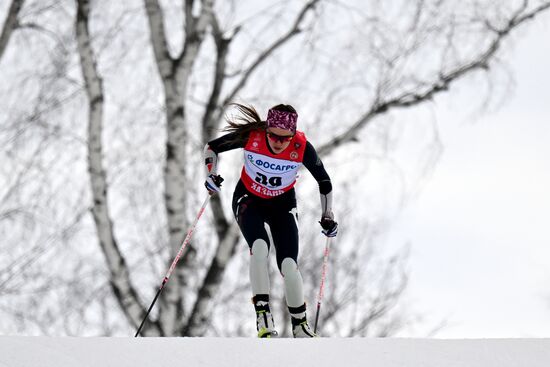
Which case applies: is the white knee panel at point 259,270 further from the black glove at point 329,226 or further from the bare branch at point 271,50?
the bare branch at point 271,50

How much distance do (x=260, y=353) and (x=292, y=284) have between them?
1.04 metres

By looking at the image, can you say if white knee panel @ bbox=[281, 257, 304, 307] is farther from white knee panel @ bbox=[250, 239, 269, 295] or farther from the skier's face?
the skier's face

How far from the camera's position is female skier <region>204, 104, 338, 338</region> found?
14.8 ft

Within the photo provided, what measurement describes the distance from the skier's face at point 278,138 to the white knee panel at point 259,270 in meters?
0.60

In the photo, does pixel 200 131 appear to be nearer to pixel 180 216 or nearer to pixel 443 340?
pixel 180 216

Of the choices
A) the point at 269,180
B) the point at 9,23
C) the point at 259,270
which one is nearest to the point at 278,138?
the point at 269,180

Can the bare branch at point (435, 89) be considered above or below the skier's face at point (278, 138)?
above

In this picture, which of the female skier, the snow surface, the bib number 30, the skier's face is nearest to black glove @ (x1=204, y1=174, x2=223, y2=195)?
the female skier

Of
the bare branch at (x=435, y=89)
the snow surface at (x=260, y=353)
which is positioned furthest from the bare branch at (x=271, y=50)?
the snow surface at (x=260, y=353)

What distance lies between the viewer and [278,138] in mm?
4539

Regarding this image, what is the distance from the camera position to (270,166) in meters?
4.62

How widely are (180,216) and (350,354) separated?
12.8 feet

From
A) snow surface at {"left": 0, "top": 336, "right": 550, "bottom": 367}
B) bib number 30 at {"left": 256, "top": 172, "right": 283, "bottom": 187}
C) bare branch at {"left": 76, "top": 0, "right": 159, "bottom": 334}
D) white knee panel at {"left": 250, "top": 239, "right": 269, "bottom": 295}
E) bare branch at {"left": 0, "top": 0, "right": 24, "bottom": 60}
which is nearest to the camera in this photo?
snow surface at {"left": 0, "top": 336, "right": 550, "bottom": 367}

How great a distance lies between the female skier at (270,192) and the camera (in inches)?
177
